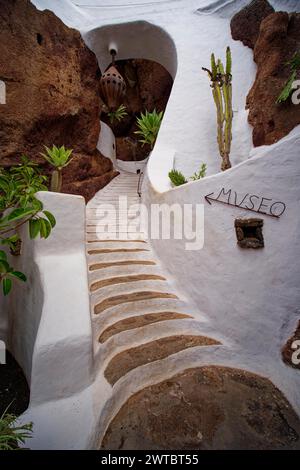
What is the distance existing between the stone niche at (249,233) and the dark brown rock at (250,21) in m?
6.16

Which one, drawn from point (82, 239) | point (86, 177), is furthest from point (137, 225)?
point (86, 177)

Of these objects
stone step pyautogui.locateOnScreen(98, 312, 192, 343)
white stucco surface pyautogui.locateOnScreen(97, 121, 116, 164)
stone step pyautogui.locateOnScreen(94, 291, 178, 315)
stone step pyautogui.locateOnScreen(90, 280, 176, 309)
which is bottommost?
stone step pyautogui.locateOnScreen(98, 312, 192, 343)

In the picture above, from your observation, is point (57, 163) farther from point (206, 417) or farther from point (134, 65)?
point (134, 65)

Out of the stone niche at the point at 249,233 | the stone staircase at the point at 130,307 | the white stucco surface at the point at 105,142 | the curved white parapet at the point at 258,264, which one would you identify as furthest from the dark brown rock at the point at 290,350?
the white stucco surface at the point at 105,142

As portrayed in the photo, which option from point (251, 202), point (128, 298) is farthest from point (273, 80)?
point (128, 298)

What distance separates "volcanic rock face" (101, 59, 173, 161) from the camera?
1052 cm

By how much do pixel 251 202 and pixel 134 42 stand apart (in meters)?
8.49

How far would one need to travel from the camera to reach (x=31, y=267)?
2.62 m

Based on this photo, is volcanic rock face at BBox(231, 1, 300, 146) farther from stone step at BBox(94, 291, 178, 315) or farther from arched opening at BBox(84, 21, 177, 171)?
stone step at BBox(94, 291, 178, 315)

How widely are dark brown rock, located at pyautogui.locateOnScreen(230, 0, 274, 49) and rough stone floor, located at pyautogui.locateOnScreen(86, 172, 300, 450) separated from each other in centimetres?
714

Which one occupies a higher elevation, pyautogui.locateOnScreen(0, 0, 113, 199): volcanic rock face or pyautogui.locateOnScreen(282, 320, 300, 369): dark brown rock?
pyautogui.locateOnScreen(0, 0, 113, 199): volcanic rock face

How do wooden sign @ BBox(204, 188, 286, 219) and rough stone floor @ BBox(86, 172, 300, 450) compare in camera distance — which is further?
wooden sign @ BBox(204, 188, 286, 219)

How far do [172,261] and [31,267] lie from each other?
2.10m

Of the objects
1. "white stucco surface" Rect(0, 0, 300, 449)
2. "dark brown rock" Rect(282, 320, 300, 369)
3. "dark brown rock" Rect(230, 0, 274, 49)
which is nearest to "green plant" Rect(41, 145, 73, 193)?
"white stucco surface" Rect(0, 0, 300, 449)
